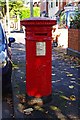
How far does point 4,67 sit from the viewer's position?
626 centimetres

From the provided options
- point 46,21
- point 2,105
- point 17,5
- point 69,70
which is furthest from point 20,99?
point 17,5

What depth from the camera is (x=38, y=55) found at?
565 centimetres

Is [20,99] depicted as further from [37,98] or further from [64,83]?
[64,83]

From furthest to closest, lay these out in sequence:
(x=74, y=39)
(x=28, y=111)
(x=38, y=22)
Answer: (x=74, y=39) < (x=38, y=22) < (x=28, y=111)

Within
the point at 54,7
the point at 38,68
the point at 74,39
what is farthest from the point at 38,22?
the point at 54,7

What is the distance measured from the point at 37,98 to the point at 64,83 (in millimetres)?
1764

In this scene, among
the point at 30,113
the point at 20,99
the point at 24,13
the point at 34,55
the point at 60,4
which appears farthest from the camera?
the point at 24,13

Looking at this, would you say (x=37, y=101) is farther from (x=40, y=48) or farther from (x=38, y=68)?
(x=40, y=48)

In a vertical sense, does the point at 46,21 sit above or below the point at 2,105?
above

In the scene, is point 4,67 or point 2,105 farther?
point 4,67

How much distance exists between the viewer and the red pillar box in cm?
553

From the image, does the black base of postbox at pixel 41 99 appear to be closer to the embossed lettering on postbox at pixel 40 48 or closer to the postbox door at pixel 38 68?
the postbox door at pixel 38 68

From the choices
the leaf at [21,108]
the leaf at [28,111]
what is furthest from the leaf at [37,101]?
the leaf at [28,111]

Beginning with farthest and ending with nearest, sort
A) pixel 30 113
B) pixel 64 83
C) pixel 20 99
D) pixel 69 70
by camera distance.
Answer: pixel 69 70, pixel 64 83, pixel 20 99, pixel 30 113
